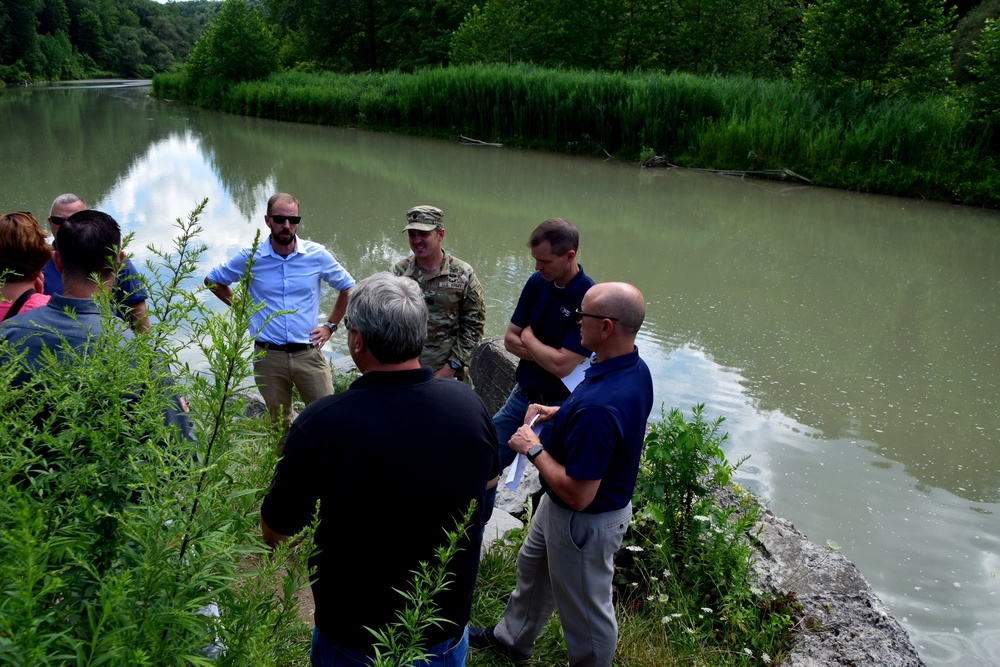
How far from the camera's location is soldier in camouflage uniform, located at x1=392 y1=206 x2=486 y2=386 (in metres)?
4.35

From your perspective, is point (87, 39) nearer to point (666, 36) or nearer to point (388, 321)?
point (666, 36)

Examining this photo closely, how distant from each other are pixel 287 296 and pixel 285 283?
0.08m

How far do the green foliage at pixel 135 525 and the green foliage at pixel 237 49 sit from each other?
41.2m

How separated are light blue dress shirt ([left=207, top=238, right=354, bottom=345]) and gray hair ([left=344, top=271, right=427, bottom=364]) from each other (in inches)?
106

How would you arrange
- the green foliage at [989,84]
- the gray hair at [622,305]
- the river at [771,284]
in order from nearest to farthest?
the gray hair at [622,305] < the river at [771,284] < the green foliage at [989,84]

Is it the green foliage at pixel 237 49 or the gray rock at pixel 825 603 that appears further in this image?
the green foliage at pixel 237 49

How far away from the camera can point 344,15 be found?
151 ft

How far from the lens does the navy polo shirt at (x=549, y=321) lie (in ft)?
13.0

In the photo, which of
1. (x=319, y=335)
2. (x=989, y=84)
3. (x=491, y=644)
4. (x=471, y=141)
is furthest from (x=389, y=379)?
(x=471, y=141)

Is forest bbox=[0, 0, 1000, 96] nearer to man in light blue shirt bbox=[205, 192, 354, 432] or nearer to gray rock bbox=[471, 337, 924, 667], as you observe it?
gray rock bbox=[471, 337, 924, 667]

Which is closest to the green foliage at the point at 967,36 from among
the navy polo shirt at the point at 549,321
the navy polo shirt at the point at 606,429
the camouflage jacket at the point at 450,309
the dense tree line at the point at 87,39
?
the camouflage jacket at the point at 450,309

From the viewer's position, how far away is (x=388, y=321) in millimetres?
1989

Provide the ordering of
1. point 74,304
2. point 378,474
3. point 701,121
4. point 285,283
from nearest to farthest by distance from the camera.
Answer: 1. point 378,474
2. point 74,304
3. point 285,283
4. point 701,121

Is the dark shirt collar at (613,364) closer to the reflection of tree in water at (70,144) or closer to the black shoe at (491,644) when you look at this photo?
the black shoe at (491,644)
